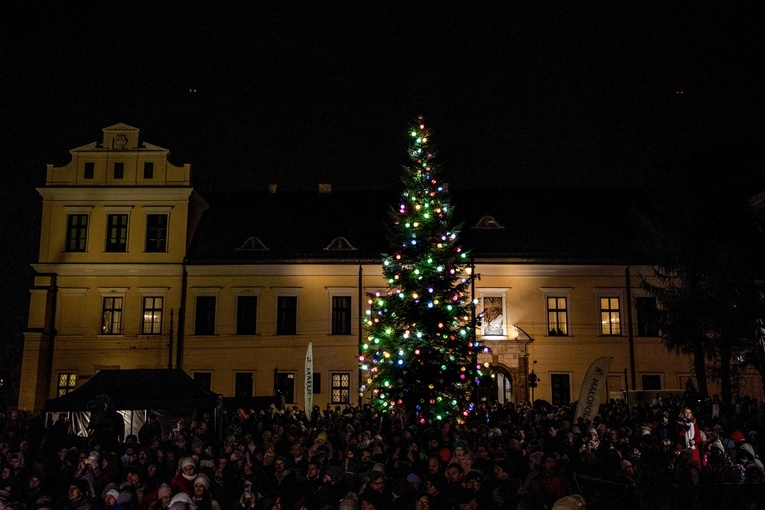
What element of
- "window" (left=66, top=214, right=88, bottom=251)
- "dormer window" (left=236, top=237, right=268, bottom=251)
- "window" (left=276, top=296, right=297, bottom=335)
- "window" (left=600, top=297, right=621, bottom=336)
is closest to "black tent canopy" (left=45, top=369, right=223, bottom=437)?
"window" (left=276, top=296, right=297, bottom=335)

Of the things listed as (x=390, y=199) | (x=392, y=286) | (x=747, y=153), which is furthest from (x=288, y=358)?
(x=747, y=153)

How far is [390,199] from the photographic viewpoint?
147 ft

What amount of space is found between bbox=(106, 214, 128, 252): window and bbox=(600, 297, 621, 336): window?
24692 mm

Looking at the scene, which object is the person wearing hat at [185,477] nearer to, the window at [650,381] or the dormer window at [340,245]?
the dormer window at [340,245]

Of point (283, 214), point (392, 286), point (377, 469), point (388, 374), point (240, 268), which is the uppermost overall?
point (283, 214)

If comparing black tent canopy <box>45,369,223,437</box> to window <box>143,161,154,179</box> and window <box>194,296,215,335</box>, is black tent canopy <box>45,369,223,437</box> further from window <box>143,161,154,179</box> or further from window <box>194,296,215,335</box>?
window <box>143,161,154,179</box>

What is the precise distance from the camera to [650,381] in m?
38.8

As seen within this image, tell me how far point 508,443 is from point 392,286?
889 cm

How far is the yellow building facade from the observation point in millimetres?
38781

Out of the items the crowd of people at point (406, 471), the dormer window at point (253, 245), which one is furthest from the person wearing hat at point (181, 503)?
the dormer window at point (253, 245)

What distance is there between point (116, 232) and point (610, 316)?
25759 mm

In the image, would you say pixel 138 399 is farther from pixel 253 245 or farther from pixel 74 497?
pixel 253 245

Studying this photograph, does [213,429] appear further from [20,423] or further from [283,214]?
[283,214]

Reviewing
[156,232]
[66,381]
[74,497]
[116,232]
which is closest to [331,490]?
[74,497]
